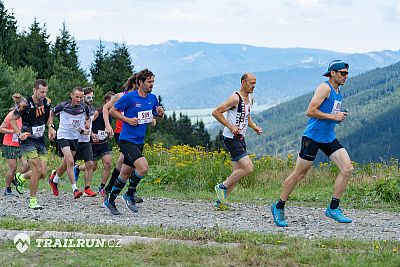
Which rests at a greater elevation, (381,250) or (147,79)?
(147,79)

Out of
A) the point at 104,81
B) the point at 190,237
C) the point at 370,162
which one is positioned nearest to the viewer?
the point at 190,237

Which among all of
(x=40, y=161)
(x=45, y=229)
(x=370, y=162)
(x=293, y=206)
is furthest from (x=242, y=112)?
(x=370, y=162)

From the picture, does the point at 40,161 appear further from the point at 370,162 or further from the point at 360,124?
the point at 360,124

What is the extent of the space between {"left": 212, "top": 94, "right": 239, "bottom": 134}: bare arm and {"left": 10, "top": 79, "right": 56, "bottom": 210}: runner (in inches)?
112

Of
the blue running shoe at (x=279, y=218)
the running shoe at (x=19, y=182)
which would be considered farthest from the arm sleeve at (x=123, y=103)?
the running shoe at (x=19, y=182)

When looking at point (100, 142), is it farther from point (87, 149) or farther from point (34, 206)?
point (34, 206)

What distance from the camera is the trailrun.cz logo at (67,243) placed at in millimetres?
7080

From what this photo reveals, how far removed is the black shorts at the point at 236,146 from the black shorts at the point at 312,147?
1.64 meters

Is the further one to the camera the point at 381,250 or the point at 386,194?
the point at 386,194

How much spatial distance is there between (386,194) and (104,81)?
204ft

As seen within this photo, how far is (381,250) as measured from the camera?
22.4 feet

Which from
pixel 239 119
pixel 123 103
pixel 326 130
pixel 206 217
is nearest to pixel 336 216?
pixel 326 130

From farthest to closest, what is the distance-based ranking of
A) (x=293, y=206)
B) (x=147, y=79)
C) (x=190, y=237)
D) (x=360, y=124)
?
(x=360, y=124) → (x=293, y=206) → (x=147, y=79) → (x=190, y=237)

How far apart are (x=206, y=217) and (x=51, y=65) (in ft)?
191
